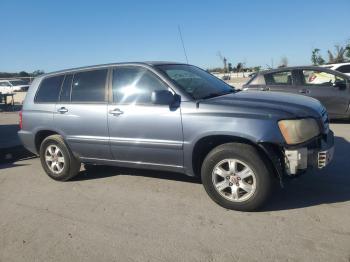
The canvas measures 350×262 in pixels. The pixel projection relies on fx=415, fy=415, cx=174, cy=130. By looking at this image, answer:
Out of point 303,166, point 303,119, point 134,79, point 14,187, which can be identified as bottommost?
point 14,187

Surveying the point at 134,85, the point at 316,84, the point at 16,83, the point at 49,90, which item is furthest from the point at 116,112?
the point at 16,83

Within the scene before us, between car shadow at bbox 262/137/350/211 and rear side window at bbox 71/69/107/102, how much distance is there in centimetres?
265

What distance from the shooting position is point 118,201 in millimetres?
5191

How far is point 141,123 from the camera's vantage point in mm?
5156

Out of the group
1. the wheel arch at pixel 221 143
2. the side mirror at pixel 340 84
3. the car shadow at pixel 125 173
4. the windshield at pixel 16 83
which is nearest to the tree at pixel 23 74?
the windshield at pixel 16 83

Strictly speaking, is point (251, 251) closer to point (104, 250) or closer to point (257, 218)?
point (257, 218)

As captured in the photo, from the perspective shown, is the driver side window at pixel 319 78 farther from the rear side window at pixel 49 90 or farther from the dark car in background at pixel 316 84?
the rear side window at pixel 49 90

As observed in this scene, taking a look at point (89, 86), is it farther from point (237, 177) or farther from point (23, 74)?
point (23, 74)

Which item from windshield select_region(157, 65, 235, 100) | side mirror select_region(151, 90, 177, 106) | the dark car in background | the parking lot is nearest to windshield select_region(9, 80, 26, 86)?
the dark car in background

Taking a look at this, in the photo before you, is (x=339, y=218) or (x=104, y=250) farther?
(x=339, y=218)

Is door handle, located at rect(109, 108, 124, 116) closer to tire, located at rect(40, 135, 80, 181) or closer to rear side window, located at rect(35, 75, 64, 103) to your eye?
tire, located at rect(40, 135, 80, 181)

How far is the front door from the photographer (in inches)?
195

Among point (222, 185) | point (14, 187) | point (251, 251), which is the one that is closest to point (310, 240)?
point (251, 251)

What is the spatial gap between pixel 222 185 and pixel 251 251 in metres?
1.09
